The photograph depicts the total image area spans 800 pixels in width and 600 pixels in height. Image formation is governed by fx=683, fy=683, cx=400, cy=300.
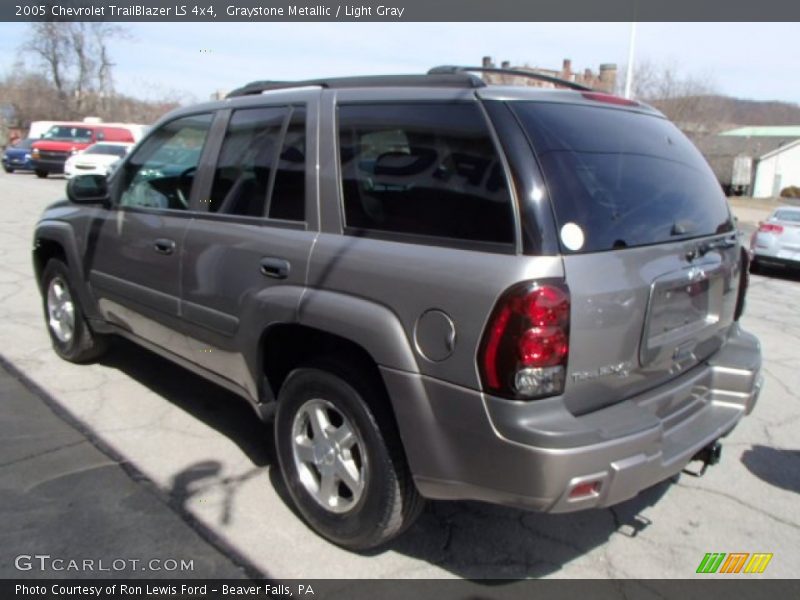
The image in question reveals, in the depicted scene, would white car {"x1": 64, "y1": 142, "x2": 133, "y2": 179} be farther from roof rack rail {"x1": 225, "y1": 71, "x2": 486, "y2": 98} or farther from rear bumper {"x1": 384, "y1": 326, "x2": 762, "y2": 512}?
rear bumper {"x1": 384, "y1": 326, "x2": 762, "y2": 512}

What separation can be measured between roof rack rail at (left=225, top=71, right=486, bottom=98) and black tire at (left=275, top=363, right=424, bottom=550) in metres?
1.21

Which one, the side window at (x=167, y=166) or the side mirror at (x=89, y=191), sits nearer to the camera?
the side window at (x=167, y=166)

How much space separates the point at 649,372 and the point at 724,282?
29.3 inches

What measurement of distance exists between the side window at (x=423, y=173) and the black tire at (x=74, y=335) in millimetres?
2849

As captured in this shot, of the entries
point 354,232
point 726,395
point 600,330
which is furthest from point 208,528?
point 726,395

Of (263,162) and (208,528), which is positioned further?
(263,162)

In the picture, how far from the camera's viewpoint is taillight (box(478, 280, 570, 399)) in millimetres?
2213

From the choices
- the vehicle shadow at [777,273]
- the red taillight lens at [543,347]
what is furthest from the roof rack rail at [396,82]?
the vehicle shadow at [777,273]

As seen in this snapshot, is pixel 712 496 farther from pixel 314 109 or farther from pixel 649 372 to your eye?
pixel 314 109

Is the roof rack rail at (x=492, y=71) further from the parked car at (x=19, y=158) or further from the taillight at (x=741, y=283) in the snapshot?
the parked car at (x=19, y=158)

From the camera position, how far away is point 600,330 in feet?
7.67

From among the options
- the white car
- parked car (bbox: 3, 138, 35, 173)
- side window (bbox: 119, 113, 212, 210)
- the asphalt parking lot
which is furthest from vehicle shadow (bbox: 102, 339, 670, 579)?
parked car (bbox: 3, 138, 35, 173)

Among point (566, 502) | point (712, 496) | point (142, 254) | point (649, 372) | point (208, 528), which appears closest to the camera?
point (566, 502)

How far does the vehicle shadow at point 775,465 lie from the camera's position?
3.61 metres
